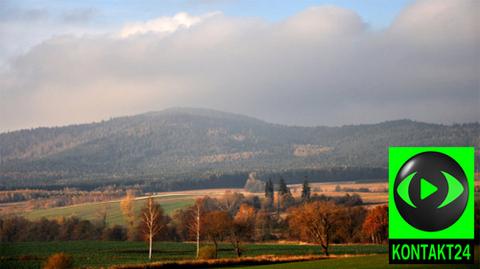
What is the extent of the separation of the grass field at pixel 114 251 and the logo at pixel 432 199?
3417 cm

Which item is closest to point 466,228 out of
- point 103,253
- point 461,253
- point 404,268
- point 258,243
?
point 461,253

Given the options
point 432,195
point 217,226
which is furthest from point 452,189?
point 217,226

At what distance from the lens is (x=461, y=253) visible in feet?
139

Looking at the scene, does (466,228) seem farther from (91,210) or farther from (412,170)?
(91,210)

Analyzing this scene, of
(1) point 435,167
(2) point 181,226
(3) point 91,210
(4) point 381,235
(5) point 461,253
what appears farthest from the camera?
(3) point 91,210

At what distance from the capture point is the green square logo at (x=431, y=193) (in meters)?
39.5

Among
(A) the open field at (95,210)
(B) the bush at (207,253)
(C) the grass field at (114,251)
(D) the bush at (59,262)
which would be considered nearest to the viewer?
(D) the bush at (59,262)

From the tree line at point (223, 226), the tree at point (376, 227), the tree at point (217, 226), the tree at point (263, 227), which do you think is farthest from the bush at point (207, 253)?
the tree at point (263, 227)

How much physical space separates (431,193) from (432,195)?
0.19m

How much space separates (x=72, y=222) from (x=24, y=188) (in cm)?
8212

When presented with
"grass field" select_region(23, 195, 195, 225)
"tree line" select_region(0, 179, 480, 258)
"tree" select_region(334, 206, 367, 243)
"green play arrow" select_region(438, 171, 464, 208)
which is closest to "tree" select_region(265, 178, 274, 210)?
"tree line" select_region(0, 179, 480, 258)

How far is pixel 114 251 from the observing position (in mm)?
88312

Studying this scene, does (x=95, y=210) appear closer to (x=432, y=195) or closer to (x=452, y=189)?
(x=432, y=195)

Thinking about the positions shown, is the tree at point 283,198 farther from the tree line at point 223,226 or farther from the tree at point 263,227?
the tree at point 263,227
